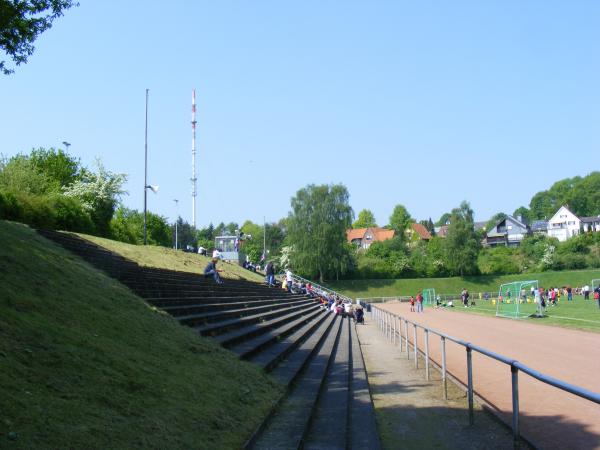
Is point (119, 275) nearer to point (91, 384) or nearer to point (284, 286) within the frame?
point (91, 384)

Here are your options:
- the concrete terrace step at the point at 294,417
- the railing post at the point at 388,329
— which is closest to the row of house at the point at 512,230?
the railing post at the point at 388,329

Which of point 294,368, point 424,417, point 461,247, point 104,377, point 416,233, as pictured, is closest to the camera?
point 104,377

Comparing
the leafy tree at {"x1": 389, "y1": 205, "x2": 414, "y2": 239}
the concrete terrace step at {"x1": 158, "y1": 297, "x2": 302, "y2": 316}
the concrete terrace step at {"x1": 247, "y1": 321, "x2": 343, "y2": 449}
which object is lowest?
the concrete terrace step at {"x1": 247, "y1": 321, "x2": 343, "y2": 449}

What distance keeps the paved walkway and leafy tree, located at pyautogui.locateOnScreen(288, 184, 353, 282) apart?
69.0 metres

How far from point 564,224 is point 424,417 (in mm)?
157393

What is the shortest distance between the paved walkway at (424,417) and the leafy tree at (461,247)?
82.3m

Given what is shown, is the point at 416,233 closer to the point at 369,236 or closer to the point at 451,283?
the point at 369,236

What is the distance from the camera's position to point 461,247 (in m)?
92.6

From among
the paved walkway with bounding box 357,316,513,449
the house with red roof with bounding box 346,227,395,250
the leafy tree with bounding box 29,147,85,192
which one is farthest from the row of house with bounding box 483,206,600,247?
the paved walkway with bounding box 357,316,513,449

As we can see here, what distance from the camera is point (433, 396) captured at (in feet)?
31.5

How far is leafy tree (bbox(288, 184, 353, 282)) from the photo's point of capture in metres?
82.0

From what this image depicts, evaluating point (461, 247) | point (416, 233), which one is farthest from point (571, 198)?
point (461, 247)

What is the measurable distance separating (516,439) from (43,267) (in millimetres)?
7717

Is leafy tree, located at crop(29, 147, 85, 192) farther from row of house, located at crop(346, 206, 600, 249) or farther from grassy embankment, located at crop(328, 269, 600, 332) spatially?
row of house, located at crop(346, 206, 600, 249)
